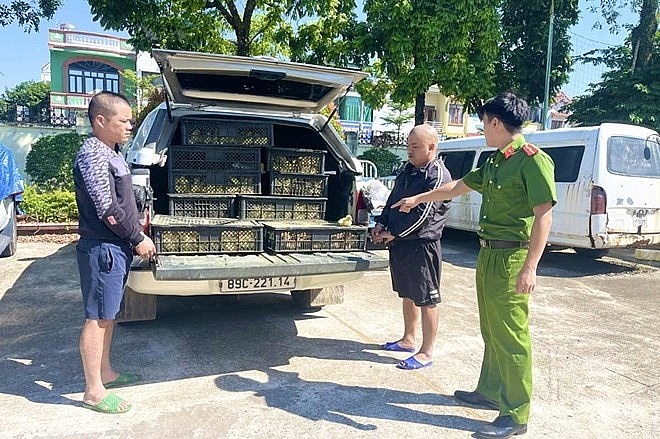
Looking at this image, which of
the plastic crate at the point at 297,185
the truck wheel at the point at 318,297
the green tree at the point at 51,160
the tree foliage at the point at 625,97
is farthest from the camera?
the tree foliage at the point at 625,97

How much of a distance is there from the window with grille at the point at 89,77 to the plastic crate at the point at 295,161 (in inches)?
1429

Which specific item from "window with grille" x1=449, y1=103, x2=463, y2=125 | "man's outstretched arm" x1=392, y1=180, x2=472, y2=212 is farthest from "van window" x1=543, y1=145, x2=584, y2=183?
"window with grille" x1=449, y1=103, x2=463, y2=125

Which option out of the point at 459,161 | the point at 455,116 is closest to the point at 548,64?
the point at 459,161

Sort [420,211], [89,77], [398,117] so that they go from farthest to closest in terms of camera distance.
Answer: [89,77], [398,117], [420,211]

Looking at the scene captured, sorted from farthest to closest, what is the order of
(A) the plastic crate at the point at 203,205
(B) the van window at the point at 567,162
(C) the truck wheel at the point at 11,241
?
(B) the van window at the point at 567,162
(C) the truck wheel at the point at 11,241
(A) the plastic crate at the point at 203,205

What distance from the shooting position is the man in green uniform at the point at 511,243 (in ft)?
9.55

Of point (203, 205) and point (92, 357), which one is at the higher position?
point (203, 205)

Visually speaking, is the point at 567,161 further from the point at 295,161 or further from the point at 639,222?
the point at 295,161

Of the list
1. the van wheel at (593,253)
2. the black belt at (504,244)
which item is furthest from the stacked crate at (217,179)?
the van wheel at (593,253)

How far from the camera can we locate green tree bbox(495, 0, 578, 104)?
14938mm

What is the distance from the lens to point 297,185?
4.84 meters

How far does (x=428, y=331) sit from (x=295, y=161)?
6.36ft

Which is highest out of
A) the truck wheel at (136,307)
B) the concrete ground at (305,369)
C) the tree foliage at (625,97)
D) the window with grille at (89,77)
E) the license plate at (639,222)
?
the window with grille at (89,77)

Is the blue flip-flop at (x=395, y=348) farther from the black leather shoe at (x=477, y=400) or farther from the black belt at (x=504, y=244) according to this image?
the black belt at (x=504, y=244)
